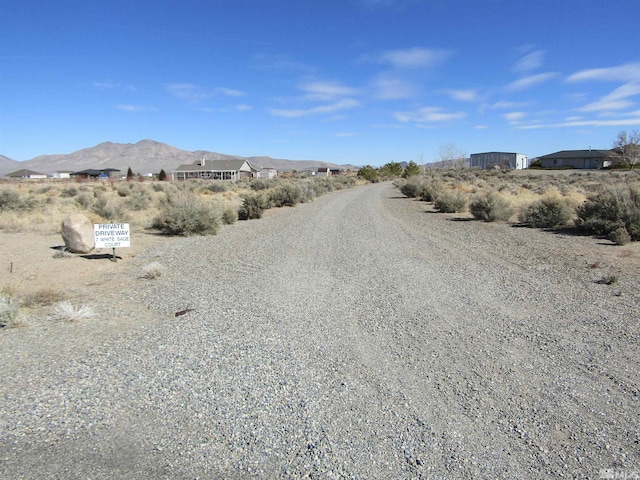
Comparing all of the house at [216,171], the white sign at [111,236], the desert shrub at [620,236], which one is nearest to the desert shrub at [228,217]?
the white sign at [111,236]

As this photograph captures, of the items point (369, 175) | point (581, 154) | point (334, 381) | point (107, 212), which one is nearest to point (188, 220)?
point (107, 212)

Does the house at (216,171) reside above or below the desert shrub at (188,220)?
above

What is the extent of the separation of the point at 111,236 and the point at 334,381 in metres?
8.50

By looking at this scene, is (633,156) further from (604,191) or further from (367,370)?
(367,370)

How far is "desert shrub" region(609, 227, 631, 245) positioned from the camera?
505 inches

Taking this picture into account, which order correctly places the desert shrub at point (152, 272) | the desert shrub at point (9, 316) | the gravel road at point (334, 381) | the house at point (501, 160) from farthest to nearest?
the house at point (501, 160) < the desert shrub at point (152, 272) < the desert shrub at point (9, 316) < the gravel road at point (334, 381)

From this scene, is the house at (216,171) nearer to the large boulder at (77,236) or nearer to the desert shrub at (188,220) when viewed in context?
the desert shrub at (188,220)

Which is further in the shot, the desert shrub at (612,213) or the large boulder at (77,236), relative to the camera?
the desert shrub at (612,213)

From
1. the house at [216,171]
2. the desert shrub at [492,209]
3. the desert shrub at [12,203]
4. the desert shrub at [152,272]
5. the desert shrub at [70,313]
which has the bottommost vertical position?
the desert shrub at [70,313]

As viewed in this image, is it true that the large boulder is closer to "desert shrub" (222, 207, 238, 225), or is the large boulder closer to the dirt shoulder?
the dirt shoulder

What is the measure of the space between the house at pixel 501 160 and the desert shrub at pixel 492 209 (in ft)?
319

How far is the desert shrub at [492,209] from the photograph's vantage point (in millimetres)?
19609

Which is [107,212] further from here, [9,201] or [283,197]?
[283,197]

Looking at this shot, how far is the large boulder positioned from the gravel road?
415 cm
